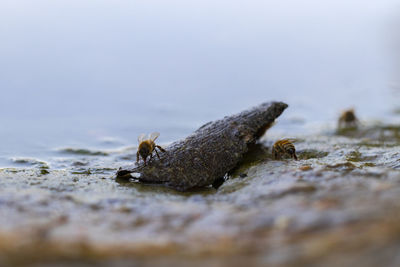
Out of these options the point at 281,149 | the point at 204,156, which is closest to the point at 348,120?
the point at 281,149

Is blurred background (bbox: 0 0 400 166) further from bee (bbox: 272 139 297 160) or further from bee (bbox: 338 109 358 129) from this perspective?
bee (bbox: 272 139 297 160)

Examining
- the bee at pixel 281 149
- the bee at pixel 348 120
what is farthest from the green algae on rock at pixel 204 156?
the bee at pixel 348 120

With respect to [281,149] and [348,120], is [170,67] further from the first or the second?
[281,149]

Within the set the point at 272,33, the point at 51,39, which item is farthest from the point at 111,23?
the point at 272,33

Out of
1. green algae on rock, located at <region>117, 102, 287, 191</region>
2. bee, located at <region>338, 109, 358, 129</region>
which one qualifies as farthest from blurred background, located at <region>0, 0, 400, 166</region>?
green algae on rock, located at <region>117, 102, 287, 191</region>

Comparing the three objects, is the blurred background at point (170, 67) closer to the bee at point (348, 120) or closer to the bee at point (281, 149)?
the bee at point (348, 120)

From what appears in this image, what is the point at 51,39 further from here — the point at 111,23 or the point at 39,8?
the point at 39,8
